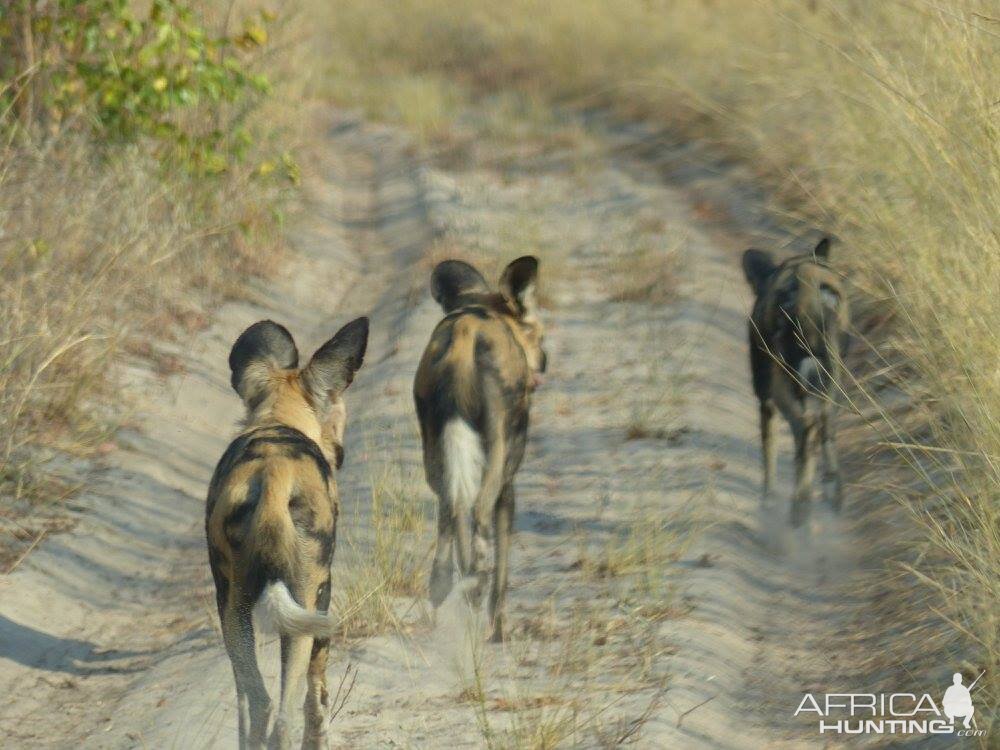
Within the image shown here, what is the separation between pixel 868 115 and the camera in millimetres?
7086

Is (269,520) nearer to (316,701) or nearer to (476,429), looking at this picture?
(316,701)

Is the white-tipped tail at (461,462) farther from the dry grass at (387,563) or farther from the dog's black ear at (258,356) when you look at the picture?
the dog's black ear at (258,356)

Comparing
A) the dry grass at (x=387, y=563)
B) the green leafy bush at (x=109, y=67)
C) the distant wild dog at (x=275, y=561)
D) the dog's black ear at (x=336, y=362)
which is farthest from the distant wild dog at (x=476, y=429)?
the green leafy bush at (x=109, y=67)

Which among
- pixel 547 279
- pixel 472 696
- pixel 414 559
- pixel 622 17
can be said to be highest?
pixel 472 696

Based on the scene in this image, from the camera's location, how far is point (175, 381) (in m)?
6.54

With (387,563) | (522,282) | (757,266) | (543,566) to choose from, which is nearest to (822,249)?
(757,266)

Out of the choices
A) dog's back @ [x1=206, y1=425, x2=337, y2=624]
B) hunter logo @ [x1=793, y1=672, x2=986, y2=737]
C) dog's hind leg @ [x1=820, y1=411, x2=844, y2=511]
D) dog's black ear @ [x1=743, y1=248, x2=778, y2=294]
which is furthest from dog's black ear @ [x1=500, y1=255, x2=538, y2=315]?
dog's black ear @ [x1=743, y1=248, x2=778, y2=294]

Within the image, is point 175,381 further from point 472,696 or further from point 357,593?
point 472,696

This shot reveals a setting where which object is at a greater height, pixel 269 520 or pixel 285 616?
pixel 269 520

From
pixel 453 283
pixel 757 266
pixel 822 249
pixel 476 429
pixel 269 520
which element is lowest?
pixel 757 266

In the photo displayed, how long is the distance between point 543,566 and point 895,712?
1.54 metres

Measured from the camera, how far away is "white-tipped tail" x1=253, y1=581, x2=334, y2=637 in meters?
3.09

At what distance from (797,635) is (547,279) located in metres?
4.27

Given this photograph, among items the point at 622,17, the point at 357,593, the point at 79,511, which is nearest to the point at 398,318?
the point at 79,511
